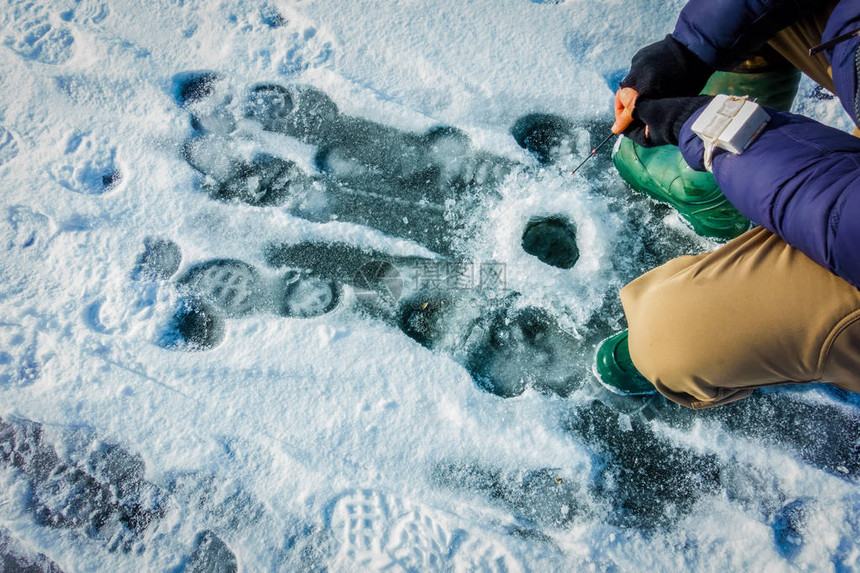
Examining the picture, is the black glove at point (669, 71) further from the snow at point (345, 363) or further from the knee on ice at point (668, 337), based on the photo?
the knee on ice at point (668, 337)

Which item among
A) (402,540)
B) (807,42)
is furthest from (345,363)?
(807,42)

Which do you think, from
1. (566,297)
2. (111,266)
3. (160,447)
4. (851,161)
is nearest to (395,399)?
(566,297)

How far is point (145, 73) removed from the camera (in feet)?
6.14

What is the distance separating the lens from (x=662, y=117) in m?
1.23

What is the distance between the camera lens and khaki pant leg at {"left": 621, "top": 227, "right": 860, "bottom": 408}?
91 centimetres

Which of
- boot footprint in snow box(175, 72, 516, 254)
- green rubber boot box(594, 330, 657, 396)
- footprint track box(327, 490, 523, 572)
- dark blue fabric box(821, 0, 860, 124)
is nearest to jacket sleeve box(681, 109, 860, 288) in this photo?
dark blue fabric box(821, 0, 860, 124)

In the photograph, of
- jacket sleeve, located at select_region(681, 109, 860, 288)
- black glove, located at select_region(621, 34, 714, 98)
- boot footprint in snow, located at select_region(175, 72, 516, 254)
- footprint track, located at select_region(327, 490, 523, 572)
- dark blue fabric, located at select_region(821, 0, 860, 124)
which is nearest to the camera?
jacket sleeve, located at select_region(681, 109, 860, 288)

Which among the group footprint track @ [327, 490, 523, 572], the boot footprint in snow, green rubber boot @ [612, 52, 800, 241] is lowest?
footprint track @ [327, 490, 523, 572]

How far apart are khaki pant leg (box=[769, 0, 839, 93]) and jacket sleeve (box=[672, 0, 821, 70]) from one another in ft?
0.11

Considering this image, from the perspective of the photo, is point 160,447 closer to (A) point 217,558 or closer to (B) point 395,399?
(A) point 217,558

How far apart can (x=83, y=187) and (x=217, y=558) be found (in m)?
1.35

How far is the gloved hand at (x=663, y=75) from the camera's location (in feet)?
4.31

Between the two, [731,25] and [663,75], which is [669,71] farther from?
[731,25]

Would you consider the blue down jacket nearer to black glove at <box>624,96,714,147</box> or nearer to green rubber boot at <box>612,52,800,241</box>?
black glove at <box>624,96,714,147</box>
